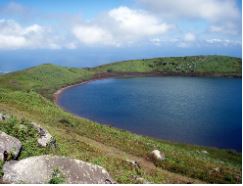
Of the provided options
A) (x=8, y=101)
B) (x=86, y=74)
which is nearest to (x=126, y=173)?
(x=8, y=101)

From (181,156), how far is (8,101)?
2683 centimetres

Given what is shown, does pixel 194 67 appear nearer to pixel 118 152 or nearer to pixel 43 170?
pixel 118 152

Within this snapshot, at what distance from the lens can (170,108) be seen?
311 ft

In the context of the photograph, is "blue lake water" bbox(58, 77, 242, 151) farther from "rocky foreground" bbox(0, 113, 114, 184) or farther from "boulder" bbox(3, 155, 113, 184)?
"rocky foreground" bbox(0, 113, 114, 184)

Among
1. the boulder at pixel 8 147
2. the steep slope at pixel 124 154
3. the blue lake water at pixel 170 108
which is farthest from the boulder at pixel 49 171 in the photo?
the blue lake water at pixel 170 108

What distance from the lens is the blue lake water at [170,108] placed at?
69625 mm

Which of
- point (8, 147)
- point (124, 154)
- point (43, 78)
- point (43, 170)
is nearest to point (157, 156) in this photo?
point (124, 154)

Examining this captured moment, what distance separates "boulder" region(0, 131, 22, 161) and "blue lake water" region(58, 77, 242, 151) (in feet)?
144

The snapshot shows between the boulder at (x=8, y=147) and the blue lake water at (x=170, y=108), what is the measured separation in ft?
144

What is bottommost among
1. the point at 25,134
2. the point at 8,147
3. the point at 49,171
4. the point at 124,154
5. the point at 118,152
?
the point at 124,154

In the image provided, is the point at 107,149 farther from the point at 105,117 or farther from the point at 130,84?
the point at 130,84

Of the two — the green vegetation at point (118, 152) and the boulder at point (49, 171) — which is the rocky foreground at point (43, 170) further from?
the green vegetation at point (118, 152)

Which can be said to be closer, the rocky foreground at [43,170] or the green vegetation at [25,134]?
the rocky foreground at [43,170]

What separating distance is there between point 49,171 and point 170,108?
7584cm
